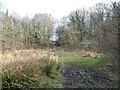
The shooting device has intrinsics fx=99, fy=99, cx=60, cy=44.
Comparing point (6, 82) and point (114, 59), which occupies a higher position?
point (114, 59)

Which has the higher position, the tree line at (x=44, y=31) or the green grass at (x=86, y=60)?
the tree line at (x=44, y=31)

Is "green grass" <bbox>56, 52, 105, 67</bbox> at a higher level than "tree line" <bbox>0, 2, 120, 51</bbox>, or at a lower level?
lower

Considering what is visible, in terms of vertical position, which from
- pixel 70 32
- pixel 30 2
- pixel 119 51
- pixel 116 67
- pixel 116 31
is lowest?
pixel 116 67

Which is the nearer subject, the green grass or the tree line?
the green grass

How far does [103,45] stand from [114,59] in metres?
0.43

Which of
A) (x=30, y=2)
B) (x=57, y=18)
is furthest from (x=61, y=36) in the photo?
(x=30, y=2)

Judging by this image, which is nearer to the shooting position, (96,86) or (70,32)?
(96,86)

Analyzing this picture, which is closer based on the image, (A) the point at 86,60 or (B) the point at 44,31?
(A) the point at 86,60

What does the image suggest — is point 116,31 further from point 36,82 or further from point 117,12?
point 36,82

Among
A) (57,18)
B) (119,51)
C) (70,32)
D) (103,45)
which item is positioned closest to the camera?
(119,51)

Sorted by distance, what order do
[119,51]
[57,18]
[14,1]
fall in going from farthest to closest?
[57,18] → [14,1] → [119,51]

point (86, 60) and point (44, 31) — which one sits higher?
point (44, 31)

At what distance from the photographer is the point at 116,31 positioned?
2105 mm

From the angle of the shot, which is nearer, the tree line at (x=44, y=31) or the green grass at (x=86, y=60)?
the green grass at (x=86, y=60)
